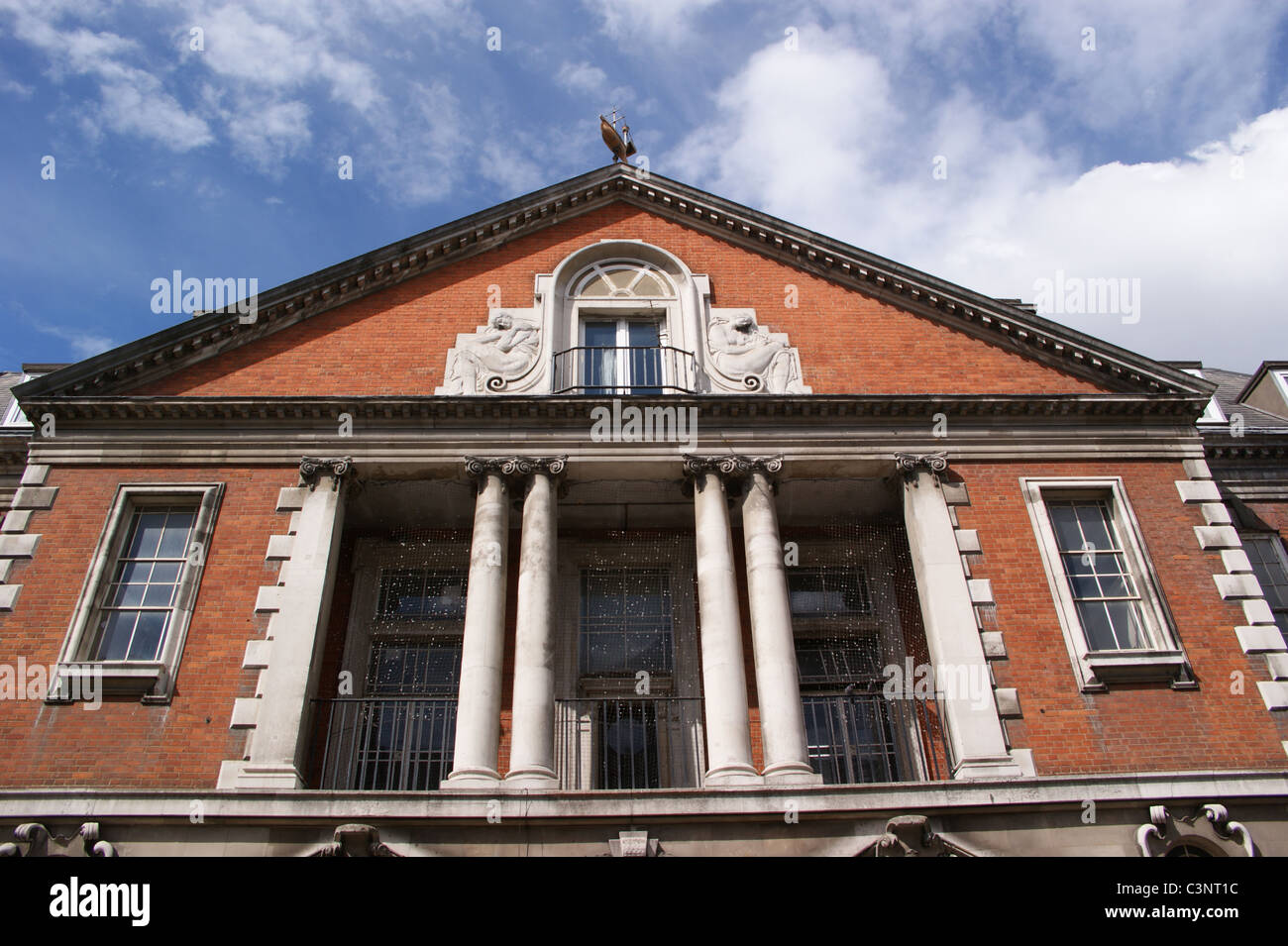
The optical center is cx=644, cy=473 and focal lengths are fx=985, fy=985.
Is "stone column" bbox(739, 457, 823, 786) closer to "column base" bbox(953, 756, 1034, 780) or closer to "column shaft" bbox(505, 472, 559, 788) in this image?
"column base" bbox(953, 756, 1034, 780)

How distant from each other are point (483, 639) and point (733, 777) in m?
3.59

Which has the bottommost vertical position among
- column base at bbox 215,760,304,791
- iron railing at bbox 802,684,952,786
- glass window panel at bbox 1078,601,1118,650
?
column base at bbox 215,760,304,791

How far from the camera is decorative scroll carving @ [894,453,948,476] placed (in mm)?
14570

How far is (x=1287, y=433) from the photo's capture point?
1748cm

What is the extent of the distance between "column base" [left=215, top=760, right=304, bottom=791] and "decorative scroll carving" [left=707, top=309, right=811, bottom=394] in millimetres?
8249

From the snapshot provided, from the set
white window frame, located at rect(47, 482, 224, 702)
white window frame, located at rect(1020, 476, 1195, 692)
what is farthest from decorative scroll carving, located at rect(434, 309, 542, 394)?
white window frame, located at rect(1020, 476, 1195, 692)

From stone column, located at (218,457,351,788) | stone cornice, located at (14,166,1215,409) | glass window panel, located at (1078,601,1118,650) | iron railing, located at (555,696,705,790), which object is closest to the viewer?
stone column, located at (218,457,351,788)

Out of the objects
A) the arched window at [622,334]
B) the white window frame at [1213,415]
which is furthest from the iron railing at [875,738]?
the white window frame at [1213,415]

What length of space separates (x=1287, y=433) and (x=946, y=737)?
32.8ft

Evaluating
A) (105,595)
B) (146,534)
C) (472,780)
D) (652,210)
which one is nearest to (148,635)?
(105,595)

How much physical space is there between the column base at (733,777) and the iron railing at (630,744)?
1.84 m

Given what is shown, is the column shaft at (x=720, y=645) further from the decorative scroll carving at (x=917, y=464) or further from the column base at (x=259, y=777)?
the column base at (x=259, y=777)

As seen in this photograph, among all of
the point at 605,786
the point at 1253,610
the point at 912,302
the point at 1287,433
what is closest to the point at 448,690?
the point at 605,786
